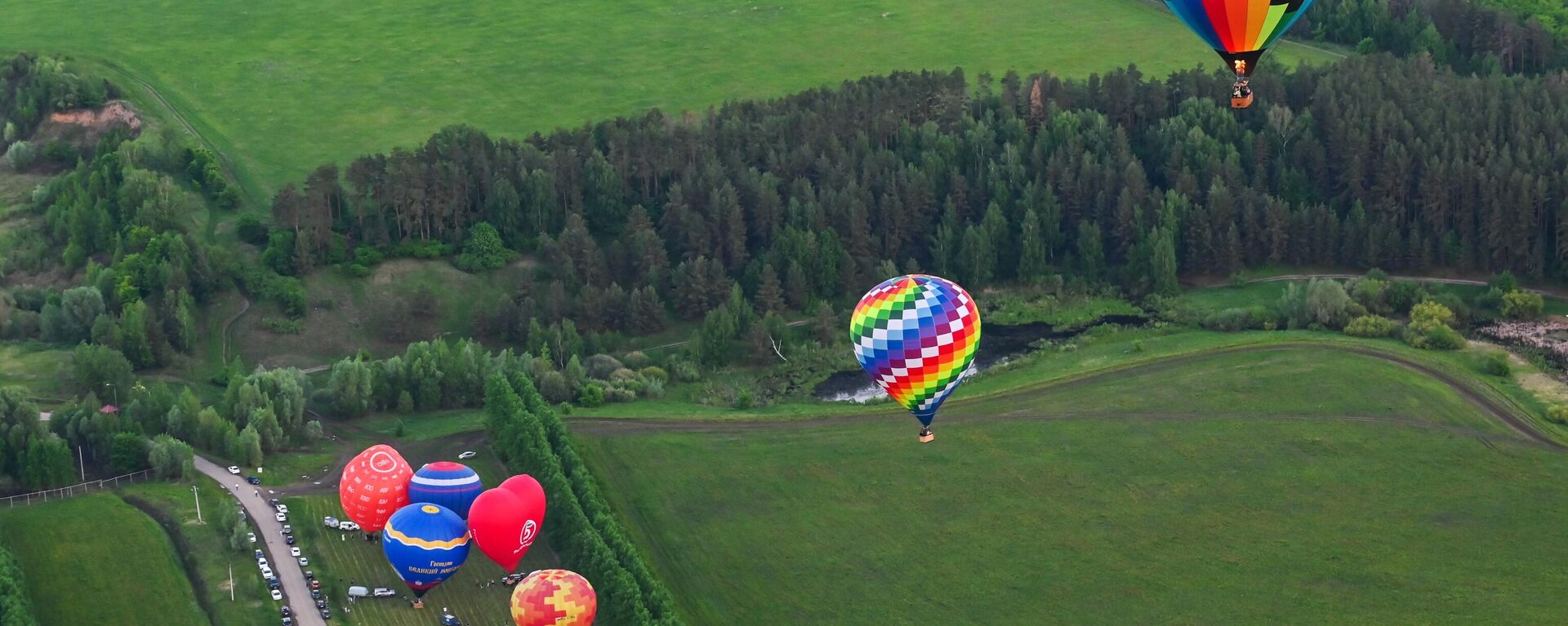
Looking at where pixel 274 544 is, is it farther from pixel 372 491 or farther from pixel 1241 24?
pixel 1241 24

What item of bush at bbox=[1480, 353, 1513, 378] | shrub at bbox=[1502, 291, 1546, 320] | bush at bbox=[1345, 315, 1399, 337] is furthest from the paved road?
shrub at bbox=[1502, 291, 1546, 320]

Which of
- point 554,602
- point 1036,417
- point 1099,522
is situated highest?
point 554,602

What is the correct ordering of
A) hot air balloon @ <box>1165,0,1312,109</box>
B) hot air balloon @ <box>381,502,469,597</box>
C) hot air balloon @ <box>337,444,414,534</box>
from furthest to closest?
hot air balloon @ <box>337,444,414,534</box> < hot air balloon @ <box>381,502,469,597</box> < hot air balloon @ <box>1165,0,1312,109</box>

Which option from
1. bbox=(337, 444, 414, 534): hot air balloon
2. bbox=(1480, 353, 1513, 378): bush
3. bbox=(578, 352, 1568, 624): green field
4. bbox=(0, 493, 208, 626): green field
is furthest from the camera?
bbox=(1480, 353, 1513, 378): bush

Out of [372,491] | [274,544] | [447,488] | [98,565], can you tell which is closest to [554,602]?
[447,488]

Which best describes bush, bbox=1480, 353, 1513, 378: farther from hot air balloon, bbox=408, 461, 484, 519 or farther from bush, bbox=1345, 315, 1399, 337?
hot air balloon, bbox=408, 461, 484, 519

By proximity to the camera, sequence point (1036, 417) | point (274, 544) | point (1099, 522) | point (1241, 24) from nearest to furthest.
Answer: point (1241, 24)
point (274, 544)
point (1099, 522)
point (1036, 417)

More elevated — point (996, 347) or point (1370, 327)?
point (1370, 327)

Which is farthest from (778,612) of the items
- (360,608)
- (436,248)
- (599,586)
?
(436,248)
